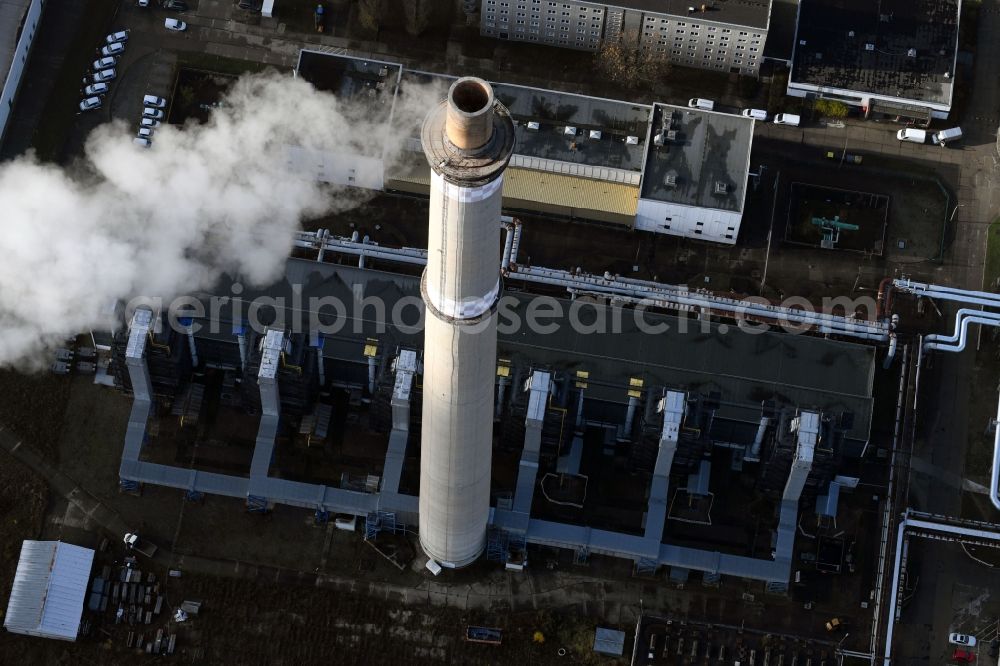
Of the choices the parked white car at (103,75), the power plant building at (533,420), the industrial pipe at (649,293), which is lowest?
the power plant building at (533,420)

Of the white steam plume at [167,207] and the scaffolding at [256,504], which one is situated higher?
the white steam plume at [167,207]

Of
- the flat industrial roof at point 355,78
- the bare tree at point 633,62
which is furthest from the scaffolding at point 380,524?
the bare tree at point 633,62

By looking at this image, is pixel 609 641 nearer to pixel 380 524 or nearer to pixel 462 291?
pixel 380 524

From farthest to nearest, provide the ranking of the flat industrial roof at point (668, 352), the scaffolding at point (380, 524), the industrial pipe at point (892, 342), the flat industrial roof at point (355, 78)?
the flat industrial roof at point (355, 78)
the industrial pipe at point (892, 342)
the flat industrial roof at point (668, 352)
the scaffolding at point (380, 524)

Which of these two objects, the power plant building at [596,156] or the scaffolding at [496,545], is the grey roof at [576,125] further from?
the scaffolding at [496,545]

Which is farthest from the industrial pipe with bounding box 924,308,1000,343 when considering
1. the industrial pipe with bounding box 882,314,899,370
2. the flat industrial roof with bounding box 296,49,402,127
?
the flat industrial roof with bounding box 296,49,402,127

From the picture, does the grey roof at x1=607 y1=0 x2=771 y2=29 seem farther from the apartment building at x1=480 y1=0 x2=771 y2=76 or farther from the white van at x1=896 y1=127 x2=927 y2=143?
the white van at x1=896 y1=127 x2=927 y2=143

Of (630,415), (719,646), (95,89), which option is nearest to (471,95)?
(630,415)

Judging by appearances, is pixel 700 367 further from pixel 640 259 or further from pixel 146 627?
pixel 146 627
